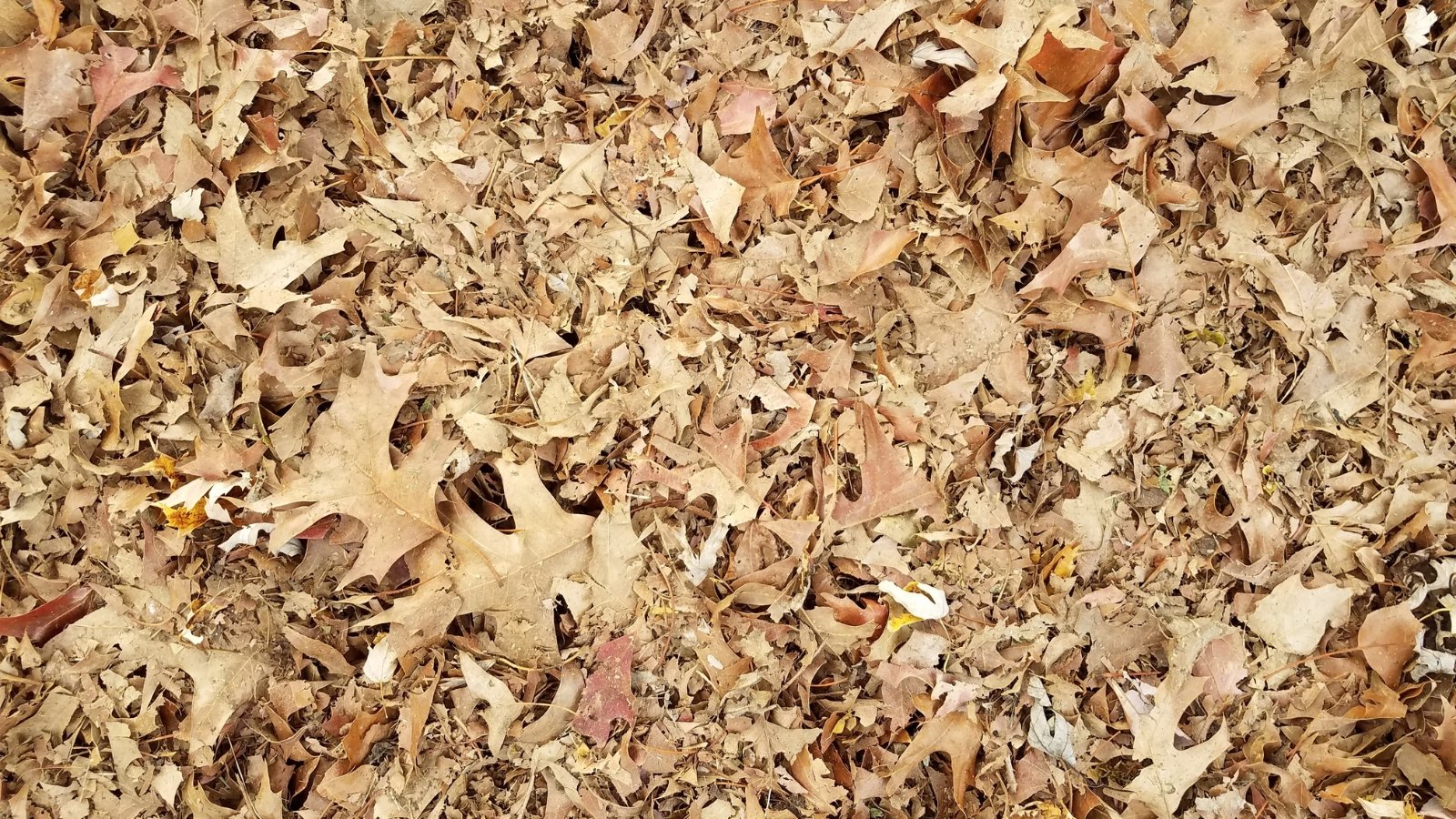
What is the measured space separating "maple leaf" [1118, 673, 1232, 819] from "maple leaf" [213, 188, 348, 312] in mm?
1737

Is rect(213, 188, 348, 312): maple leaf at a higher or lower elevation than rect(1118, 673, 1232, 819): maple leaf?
higher

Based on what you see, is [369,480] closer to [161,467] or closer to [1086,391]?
[161,467]

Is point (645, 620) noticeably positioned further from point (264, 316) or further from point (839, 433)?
point (264, 316)

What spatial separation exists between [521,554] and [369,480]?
29 cm

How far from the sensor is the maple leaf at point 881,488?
154cm

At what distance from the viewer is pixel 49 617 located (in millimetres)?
1540

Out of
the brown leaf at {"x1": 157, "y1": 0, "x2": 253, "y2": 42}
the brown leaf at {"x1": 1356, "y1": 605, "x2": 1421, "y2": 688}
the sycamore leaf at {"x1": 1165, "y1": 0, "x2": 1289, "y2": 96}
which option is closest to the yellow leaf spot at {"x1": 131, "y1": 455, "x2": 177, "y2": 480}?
the brown leaf at {"x1": 157, "y1": 0, "x2": 253, "y2": 42}

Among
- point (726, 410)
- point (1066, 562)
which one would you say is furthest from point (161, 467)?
point (1066, 562)

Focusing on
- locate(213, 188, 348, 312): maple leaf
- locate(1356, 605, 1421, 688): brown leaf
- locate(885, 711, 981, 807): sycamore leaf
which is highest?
locate(213, 188, 348, 312): maple leaf

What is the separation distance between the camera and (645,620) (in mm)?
1531

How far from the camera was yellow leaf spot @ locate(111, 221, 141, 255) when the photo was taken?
60.4 inches

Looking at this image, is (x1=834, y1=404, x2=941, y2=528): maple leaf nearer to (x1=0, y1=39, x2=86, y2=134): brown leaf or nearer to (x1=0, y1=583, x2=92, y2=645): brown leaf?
(x1=0, y1=583, x2=92, y2=645): brown leaf

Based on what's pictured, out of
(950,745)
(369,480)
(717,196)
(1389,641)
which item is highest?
(717,196)

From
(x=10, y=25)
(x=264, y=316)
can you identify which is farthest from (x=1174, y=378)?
(x=10, y=25)
